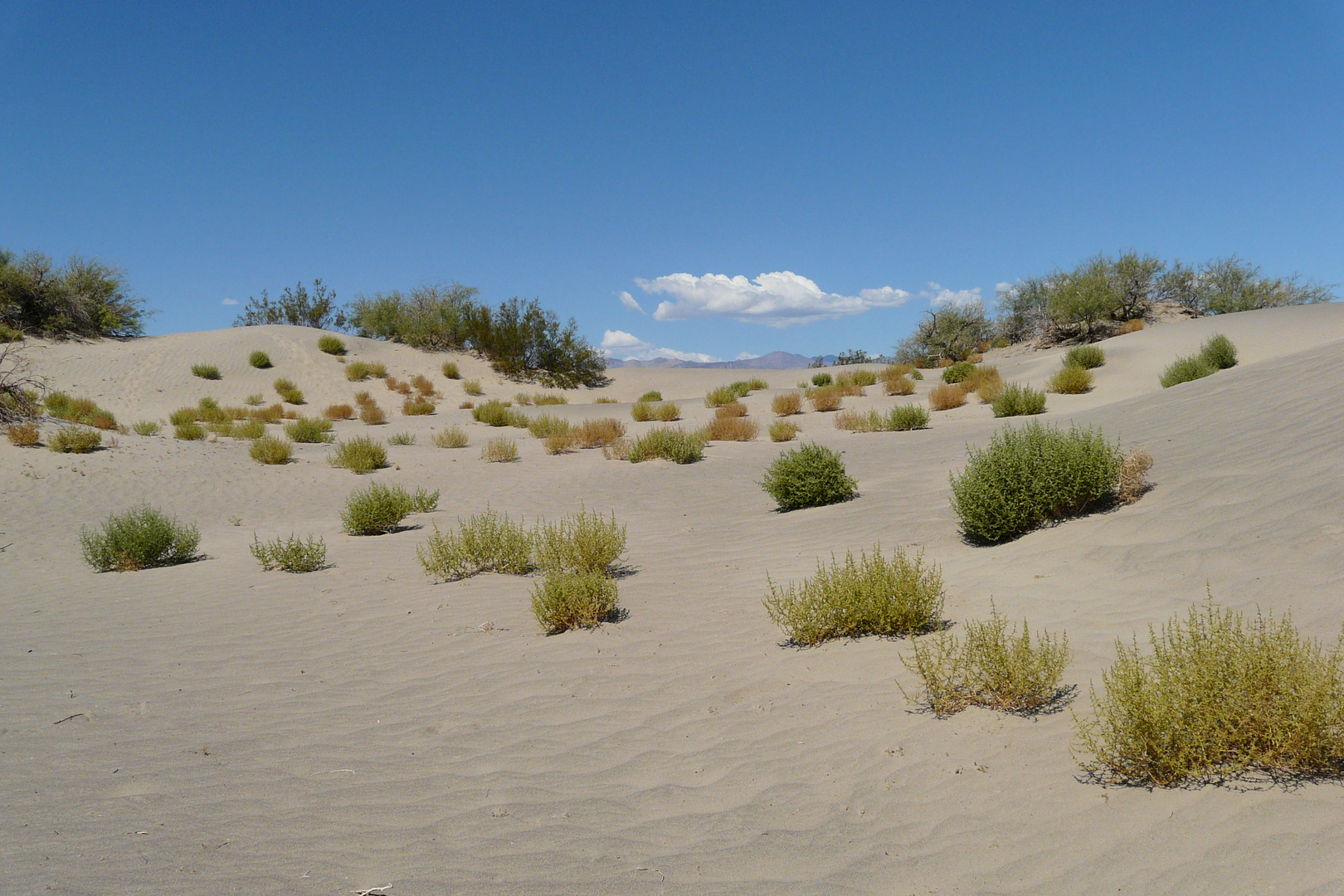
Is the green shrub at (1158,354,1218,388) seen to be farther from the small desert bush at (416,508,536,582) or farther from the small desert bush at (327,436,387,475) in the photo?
the small desert bush at (327,436,387,475)

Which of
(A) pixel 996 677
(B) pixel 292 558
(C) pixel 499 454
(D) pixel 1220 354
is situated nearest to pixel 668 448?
(C) pixel 499 454

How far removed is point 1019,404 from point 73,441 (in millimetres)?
19244

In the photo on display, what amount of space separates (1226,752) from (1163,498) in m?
4.29

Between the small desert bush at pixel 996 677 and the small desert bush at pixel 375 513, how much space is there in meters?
7.67

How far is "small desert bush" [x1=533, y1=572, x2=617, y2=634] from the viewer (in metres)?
5.45

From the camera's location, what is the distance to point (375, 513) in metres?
9.43

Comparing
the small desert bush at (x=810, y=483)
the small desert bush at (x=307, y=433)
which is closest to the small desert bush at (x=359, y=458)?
the small desert bush at (x=307, y=433)

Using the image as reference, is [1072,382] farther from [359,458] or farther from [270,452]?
[270,452]

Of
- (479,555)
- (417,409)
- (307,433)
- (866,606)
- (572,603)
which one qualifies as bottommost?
(866,606)

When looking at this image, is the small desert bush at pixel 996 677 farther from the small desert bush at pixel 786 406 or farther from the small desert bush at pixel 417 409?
the small desert bush at pixel 417 409

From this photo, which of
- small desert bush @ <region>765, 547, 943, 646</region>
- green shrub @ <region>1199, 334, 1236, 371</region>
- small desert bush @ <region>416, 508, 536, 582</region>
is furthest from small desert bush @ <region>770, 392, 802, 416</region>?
small desert bush @ <region>765, 547, 943, 646</region>

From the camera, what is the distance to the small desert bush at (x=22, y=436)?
1352 centimetres

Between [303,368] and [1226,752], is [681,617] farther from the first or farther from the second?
[303,368]

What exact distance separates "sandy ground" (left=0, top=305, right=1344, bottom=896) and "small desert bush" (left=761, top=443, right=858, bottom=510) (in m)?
0.34
